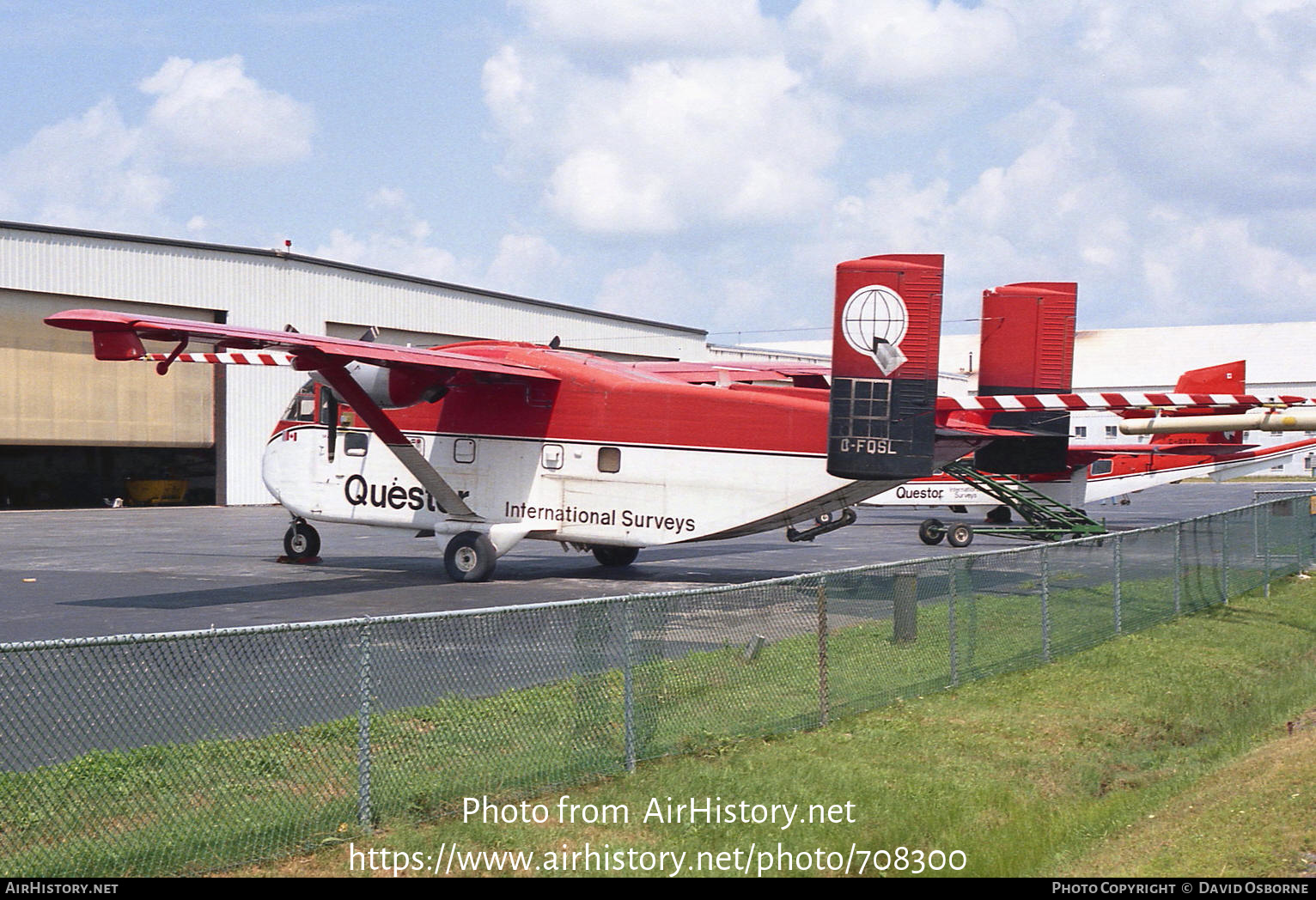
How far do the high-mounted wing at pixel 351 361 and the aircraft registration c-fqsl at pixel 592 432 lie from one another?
34 millimetres

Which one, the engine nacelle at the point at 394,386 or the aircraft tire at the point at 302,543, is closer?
the engine nacelle at the point at 394,386

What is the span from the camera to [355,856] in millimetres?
6941

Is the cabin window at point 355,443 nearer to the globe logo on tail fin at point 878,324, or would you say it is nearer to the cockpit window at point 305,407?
the cockpit window at point 305,407

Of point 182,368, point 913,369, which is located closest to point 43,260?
point 182,368

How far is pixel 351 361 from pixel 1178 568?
12.1 metres

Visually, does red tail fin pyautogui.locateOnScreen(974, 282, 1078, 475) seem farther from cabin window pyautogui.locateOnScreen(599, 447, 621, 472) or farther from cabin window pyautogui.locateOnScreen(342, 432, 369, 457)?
cabin window pyautogui.locateOnScreen(342, 432, 369, 457)

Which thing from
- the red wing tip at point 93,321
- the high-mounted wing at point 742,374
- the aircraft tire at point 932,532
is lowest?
the aircraft tire at point 932,532

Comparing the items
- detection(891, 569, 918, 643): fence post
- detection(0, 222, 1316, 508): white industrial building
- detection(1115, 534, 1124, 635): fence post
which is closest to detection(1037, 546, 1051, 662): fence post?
detection(1115, 534, 1124, 635): fence post

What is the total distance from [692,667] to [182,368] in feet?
133

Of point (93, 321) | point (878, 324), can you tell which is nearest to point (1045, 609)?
point (878, 324)

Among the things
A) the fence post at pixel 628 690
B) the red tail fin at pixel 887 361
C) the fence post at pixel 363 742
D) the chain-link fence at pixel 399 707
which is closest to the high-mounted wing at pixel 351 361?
the red tail fin at pixel 887 361

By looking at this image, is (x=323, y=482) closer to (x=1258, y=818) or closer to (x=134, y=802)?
(x=134, y=802)

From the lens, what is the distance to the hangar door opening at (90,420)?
40938 millimetres

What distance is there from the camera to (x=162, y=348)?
1602 inches
